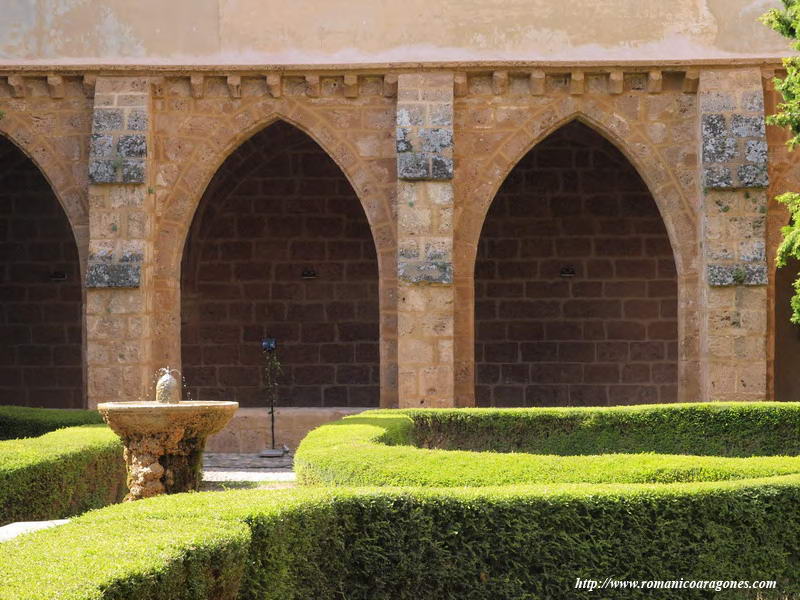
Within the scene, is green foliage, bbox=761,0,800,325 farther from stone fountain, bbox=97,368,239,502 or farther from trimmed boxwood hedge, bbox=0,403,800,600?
stone fountain, bbox=97,368,239,502

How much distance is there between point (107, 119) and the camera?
1332 centimetres

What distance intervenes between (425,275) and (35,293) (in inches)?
254

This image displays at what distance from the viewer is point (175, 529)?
4.68 m

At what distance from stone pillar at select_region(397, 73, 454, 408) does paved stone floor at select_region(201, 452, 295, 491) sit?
5.02ft

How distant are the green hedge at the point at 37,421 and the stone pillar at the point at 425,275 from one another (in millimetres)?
3358

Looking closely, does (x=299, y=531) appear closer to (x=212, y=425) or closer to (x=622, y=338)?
(x=212, y=425)

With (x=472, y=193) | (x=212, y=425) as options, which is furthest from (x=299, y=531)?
(x=472, y=193)

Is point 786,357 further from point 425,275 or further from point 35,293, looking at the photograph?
point 35,293

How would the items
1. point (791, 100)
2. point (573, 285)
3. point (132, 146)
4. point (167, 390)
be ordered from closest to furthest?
point (167, 390)
point (791, 100)
point (132, 146)
point (573, 285)

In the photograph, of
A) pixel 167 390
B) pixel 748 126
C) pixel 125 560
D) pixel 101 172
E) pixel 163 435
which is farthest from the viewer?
pixel 101 172

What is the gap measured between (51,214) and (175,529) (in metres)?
13.1

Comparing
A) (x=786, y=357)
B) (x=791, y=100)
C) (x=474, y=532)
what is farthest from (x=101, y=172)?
(x=786, y=357)

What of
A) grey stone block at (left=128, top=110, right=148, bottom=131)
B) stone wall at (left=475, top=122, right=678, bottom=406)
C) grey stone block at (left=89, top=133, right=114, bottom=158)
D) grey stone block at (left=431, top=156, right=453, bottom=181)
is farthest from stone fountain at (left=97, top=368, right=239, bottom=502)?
stone wall at (left=475, top=122, right=678, bottom=406)

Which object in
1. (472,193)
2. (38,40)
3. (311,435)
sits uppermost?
(38,40)
